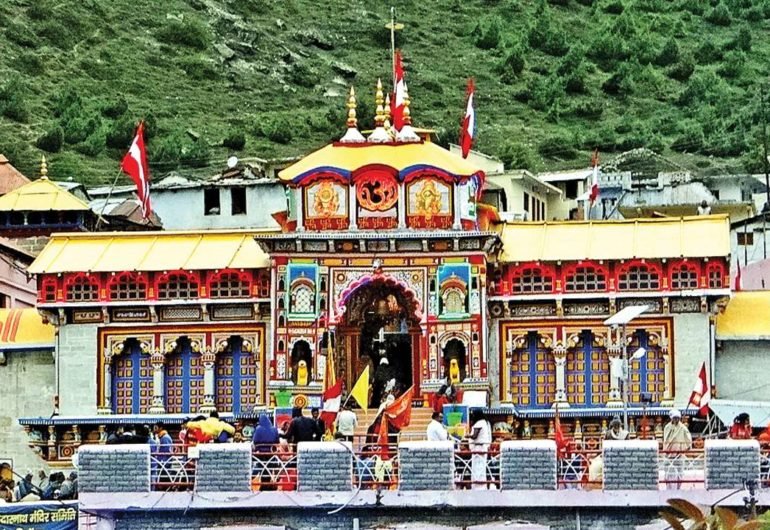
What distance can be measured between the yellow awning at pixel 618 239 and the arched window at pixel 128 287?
667 centimetres

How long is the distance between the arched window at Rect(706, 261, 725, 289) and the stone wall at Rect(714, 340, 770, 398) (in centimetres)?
115

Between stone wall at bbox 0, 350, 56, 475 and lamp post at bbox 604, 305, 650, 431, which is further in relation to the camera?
stone wall at bbox 0, 350, 56, 475

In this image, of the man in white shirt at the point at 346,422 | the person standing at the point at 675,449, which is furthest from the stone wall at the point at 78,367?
the person standing at the point at 675,449

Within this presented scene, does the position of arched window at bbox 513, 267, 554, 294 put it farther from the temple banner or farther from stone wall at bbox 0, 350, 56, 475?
the temple banner

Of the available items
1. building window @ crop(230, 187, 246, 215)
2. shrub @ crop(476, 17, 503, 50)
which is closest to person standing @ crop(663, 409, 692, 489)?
building window @ crop(230, 187, 246, 215)

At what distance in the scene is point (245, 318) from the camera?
188ft

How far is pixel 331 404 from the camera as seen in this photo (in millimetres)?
51812

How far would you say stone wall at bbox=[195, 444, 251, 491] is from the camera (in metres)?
37.9

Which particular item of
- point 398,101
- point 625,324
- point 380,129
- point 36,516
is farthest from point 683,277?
point 36,516

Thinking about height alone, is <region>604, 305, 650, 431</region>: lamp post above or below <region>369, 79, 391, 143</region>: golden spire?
below

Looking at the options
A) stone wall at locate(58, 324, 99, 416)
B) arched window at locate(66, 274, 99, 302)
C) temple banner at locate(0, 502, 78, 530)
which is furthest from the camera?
stone wall at locate(58, 324, 99, 416)

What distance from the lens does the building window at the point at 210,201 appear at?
76812 mm

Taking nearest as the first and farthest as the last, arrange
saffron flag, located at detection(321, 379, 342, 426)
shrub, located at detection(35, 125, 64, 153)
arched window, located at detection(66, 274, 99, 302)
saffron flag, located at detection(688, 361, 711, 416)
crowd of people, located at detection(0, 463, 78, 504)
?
crowd of people, located at detection(0, 463, 78, 504) → saffron flag, located at detection(321, 379, 342, 426) → saffron flag, located at detection(688, 361, 711, 416) → arched window, located at detection(66, 274, 99, 302) → shrub, located at detection(35, 125, 64, 153)

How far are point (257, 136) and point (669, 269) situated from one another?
215 ft
